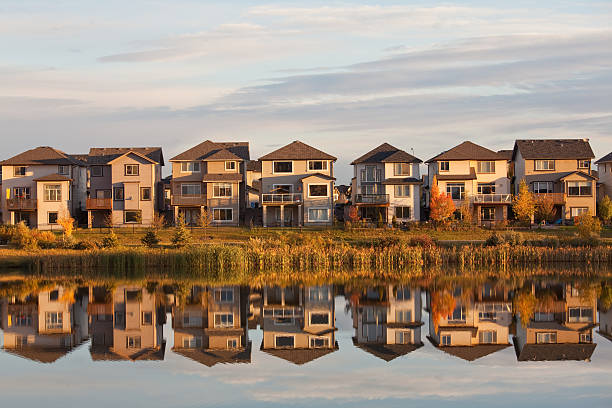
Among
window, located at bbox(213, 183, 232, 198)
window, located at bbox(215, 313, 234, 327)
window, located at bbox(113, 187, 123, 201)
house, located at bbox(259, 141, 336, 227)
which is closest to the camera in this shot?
window, located at bbox(215, 313, 234, 327)

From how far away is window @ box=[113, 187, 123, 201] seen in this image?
211 ft

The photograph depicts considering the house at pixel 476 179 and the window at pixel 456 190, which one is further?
the window at pixel 456 190

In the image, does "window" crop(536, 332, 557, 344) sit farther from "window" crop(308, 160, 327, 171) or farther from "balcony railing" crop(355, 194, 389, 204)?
"window" crop(308, 160, 327, 171)

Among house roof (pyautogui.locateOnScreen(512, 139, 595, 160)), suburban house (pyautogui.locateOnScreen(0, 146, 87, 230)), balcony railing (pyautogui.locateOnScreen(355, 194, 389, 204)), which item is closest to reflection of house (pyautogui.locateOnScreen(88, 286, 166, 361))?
balcony railing (pyautogui.locateOnScreen(355, 194, 389, 204))

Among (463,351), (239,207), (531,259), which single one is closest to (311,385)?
(463,351)

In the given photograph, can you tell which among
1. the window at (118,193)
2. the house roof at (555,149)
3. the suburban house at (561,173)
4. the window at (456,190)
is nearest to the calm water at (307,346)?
the window at (456,190)

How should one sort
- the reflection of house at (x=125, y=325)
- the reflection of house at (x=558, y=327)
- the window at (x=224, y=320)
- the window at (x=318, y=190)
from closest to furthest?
1. the reflection of house at (x=558, y=327)
2. the reflection of house at (x=125, y=325)
3. the window at (x=224, y=320)
4. the window at (x=318, y=190)

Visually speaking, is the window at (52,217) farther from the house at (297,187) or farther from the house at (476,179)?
the house at (476,179)

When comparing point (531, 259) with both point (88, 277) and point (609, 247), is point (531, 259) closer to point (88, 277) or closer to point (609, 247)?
point (609, 247)

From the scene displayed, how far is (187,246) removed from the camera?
150 ft

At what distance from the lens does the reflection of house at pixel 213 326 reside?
20875mm

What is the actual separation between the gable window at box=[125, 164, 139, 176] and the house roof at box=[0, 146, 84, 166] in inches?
199

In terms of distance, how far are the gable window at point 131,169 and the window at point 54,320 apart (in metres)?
37.6

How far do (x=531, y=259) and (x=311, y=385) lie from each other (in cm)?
2968
